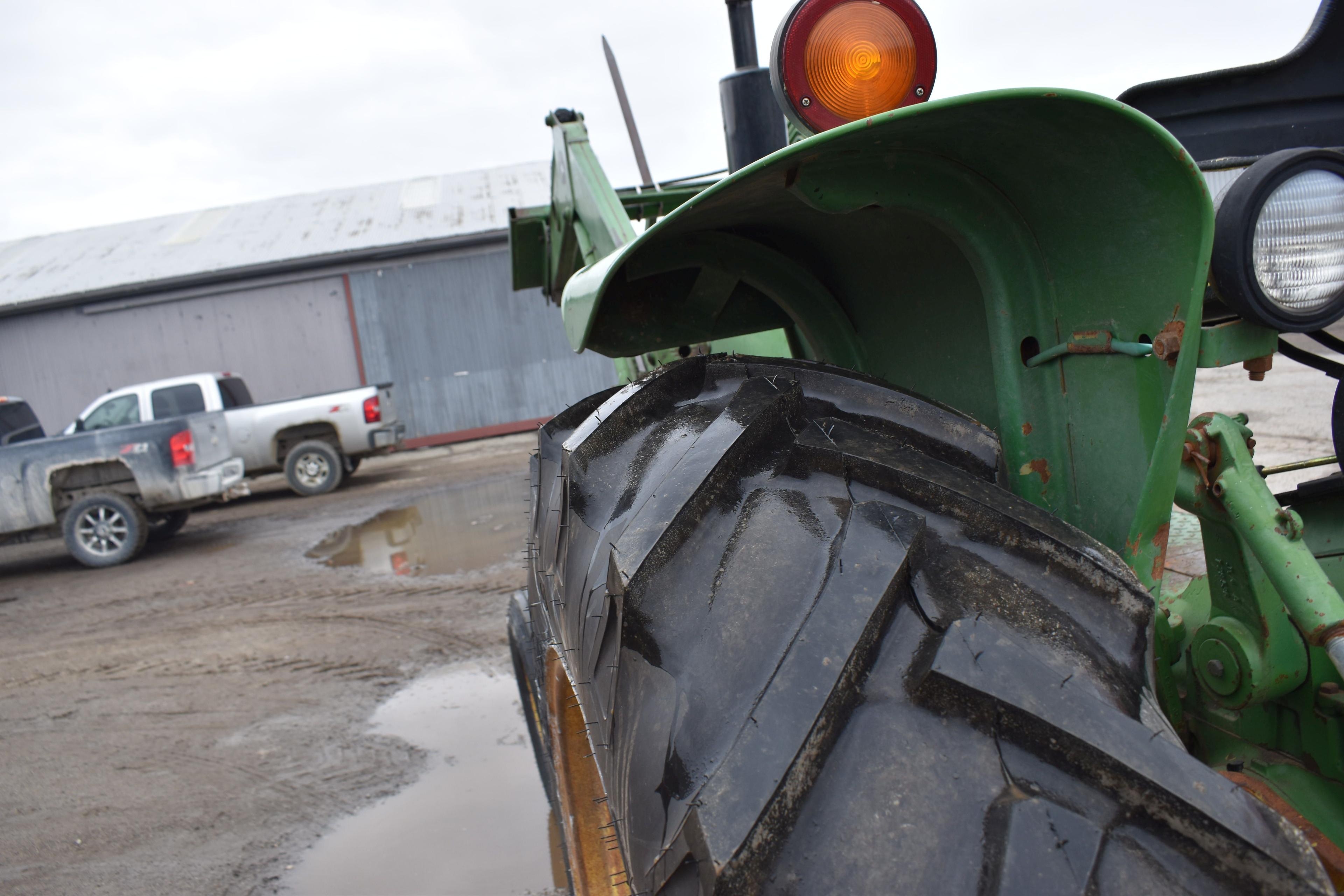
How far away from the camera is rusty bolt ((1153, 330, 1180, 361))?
1.05 meters

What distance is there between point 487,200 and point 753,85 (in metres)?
18.0

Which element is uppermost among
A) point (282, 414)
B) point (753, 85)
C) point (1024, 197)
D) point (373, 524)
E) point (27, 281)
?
point (27, 281)

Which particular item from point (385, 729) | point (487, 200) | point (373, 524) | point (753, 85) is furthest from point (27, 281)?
point (753, 85)

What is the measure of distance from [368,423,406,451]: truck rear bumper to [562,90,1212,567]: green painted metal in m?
11.9

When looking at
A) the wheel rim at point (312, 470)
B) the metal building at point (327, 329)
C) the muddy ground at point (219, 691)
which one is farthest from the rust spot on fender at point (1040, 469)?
the metal building at point (327, 329)

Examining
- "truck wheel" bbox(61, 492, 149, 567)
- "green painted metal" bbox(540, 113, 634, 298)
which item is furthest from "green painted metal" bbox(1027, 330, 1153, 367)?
"truck wheel" bbox(61, 492, 149, 567)

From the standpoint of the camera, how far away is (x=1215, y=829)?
743 mm

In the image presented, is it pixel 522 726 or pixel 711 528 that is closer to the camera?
pixel 711 528

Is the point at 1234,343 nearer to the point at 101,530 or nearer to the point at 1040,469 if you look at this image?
the point at 1040,469

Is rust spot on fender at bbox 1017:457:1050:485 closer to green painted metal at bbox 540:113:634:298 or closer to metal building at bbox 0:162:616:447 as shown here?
green painted metal at bbox 540:113:634:298

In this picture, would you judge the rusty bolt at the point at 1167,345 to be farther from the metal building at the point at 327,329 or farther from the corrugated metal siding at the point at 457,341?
the corrugated metal siding at the point at 457,341

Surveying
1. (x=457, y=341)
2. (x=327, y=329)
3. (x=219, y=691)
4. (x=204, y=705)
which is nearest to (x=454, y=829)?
(x=204, y=705)

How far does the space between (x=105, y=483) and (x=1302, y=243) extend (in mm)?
10406

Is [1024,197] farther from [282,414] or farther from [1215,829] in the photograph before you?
[282,414]
